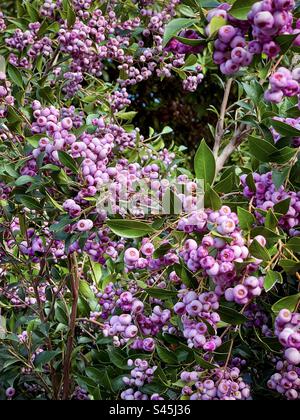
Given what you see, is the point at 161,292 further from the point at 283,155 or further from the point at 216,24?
the point at 216,24

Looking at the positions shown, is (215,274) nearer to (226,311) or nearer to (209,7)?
(226,311)

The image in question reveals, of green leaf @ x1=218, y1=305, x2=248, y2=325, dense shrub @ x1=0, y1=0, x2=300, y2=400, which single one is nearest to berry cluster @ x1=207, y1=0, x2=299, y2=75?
dense shrub @ x1=0, y1=0, x2=300, y2=400

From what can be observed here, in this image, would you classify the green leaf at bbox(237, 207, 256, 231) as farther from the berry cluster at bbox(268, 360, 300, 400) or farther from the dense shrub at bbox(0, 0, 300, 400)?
the berry cluster at bbox(268, 360, 300, 400)

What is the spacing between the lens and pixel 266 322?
150 cm

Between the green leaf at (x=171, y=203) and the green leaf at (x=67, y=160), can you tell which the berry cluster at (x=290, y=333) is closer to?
the green leaf at (x=171, y=203)

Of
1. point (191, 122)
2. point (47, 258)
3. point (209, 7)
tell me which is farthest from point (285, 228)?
point (191, 122)

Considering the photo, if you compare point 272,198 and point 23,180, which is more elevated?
point 272,198

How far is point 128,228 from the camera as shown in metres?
1.31

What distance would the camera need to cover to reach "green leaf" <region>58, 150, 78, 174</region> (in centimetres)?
145

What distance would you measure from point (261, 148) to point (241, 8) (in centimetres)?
38

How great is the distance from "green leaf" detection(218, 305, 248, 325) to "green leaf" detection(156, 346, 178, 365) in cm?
24

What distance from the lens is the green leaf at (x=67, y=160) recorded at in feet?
4.76

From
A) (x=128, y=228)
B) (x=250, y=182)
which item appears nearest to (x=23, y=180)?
(x=128, y=228)
